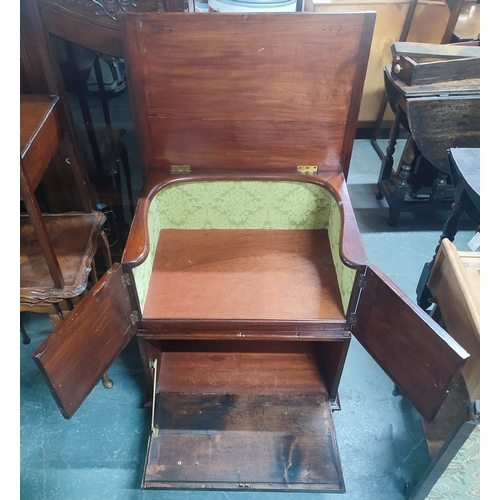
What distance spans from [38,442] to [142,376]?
0.41m

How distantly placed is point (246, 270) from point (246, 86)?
23.8 inches

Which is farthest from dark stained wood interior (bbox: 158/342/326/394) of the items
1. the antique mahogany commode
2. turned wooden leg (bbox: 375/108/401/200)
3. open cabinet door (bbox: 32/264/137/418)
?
turned wooden leg (bbox: 375/108/401/200)

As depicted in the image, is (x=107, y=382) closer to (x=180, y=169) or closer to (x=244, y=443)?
(x=244, y=443)

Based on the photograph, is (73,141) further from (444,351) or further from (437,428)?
(437,428)

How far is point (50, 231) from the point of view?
1.49 metres

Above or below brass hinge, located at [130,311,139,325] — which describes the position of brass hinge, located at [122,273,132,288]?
above

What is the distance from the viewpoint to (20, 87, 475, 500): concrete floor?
1.35 metres

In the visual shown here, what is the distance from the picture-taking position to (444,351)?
0.96m

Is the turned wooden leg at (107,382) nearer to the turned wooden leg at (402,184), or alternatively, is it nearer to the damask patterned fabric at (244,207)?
the damask patterned fabric at (244,207)

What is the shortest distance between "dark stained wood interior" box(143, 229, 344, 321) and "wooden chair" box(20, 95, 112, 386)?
0.81ft

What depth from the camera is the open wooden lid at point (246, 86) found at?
1227 millimetres

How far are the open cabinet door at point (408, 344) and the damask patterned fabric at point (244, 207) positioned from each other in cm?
31

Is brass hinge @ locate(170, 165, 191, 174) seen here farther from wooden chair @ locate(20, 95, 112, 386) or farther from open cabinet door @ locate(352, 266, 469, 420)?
open cabinet door @ locate(352, 266, 469, 420)

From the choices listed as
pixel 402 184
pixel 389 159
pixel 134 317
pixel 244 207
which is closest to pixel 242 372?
pixel 134 317
